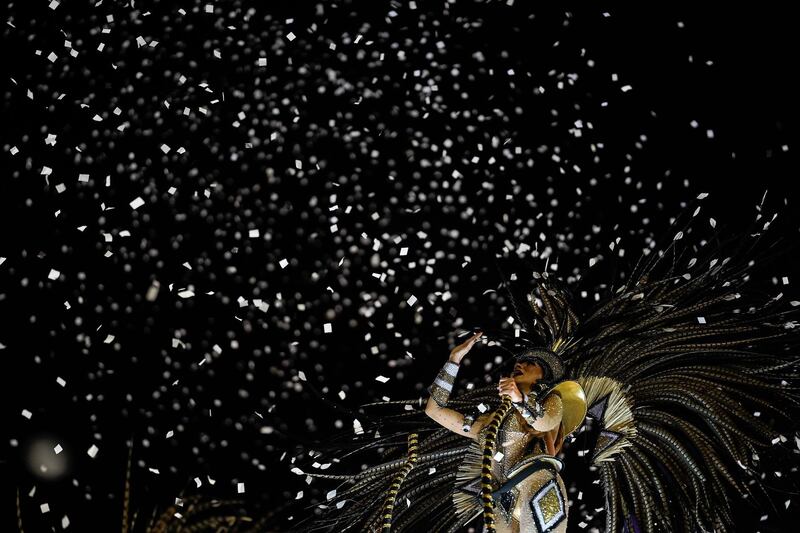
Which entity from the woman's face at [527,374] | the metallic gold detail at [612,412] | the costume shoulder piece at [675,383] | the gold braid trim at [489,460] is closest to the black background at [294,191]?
the costume shoulder piece at [675,383]

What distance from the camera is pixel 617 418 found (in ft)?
11.7

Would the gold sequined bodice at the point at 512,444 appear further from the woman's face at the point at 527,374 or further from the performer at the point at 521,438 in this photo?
the woman's face at the point at 527,374

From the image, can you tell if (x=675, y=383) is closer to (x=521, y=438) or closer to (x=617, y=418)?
(x=617, y=418)

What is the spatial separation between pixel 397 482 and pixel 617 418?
0.69 meters

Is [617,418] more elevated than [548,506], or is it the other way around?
[617,418]

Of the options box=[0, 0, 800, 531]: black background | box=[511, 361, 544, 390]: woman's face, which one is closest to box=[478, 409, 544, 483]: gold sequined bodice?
box=[511, 361, 544, 390]: woman's face

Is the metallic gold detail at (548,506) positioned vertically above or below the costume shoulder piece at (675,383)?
below

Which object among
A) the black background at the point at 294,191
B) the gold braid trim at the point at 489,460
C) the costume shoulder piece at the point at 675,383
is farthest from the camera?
the black background at the point at 294,191

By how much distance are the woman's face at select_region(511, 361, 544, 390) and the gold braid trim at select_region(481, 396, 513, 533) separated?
0.20 feet

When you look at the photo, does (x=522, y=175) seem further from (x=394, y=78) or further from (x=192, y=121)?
(x=192, y=121)

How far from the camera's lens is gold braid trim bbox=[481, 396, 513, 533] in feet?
10.8

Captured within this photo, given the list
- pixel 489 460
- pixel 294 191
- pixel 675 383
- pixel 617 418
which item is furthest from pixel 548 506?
pixel 294 191

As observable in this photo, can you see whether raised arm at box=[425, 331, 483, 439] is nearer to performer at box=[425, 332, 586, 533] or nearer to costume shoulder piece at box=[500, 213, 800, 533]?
performer at box=[425, 332, 586, 533]

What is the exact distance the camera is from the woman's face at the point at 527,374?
345 centimetres
